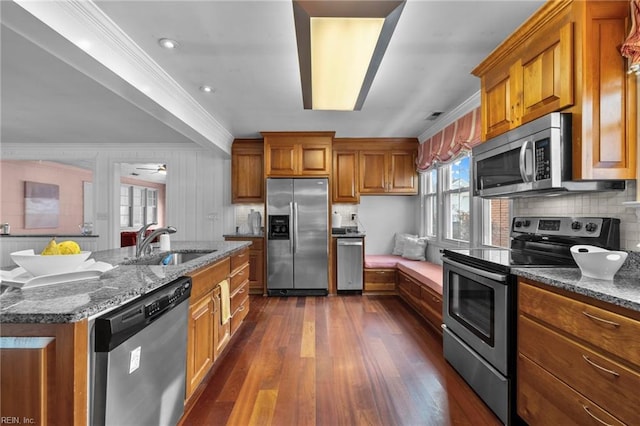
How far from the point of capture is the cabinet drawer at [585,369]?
1.16 metres

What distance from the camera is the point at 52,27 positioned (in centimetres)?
159

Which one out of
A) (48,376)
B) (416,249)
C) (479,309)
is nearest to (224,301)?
(48,376)

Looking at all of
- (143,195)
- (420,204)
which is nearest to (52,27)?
(420,204)

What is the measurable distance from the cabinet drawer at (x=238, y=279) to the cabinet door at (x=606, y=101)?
8.63 feet

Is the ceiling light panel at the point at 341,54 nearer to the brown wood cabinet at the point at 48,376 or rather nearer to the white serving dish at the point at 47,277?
the white serving dish at the point at 47,277

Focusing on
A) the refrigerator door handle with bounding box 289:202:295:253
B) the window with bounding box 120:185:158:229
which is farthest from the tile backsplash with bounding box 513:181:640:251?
the window with bounding box 120:185:158:229

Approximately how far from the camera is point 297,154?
4820mm

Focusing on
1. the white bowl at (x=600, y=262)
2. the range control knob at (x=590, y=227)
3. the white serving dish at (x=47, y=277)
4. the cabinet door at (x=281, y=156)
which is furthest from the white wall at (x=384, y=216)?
the white serving dish at (x=47, y=277)

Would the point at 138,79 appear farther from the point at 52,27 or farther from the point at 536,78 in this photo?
the point at 536,78

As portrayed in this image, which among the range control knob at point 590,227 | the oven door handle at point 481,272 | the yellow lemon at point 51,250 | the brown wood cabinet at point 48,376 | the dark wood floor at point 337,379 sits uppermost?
the range control knob at point 590,227

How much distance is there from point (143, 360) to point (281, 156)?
3.79 m

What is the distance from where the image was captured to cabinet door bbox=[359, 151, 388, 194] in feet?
17.1

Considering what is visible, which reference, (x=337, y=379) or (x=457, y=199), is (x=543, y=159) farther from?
(x=457, y=199)

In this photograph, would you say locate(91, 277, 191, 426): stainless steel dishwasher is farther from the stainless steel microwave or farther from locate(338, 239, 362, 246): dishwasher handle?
locate(338, 239, 362, 246): dishwasher handle
